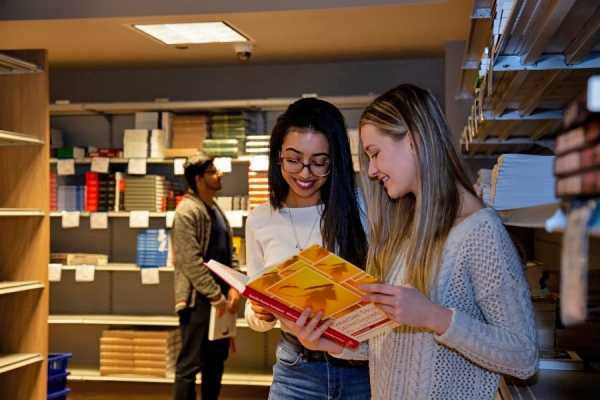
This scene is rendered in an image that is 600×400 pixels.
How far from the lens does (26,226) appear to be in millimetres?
4004

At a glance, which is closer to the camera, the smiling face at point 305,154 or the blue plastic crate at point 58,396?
the smiling face at point 305,154

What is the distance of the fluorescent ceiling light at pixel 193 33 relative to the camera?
4.82 meters

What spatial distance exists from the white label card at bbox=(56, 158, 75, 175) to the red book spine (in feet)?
15.5

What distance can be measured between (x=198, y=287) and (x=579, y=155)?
169 inches

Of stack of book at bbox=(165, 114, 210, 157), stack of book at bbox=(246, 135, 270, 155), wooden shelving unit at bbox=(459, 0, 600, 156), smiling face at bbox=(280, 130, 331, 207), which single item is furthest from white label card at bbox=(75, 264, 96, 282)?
smiling face at bbox=(280, 130, 331, 207)

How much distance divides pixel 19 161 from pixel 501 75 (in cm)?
276

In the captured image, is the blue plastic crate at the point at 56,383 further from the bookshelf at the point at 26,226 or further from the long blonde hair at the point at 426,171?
the long blonde hair at the point at 426,171

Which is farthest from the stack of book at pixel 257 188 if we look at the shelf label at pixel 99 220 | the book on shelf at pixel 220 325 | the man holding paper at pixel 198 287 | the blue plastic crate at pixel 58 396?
the blue plastic crate at pixel 58 396

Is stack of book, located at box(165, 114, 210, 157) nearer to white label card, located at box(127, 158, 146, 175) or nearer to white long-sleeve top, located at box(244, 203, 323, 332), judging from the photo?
white label card, located at box(127, 158, 146, 175)

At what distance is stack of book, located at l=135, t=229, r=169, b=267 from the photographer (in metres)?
5.93

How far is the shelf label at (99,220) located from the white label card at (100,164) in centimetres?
36

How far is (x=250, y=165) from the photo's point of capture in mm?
5770

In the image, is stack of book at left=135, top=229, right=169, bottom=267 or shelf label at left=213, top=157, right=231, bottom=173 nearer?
shelf label at left=213, top=157, right=231, bottom=173

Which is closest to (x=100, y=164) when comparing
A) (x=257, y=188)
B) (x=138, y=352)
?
(x=257, y=188)
